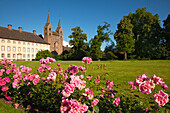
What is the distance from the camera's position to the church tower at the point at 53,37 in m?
66.0

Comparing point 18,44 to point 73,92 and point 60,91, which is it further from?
point 73,92

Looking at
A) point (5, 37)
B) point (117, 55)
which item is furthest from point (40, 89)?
point (5, 37)

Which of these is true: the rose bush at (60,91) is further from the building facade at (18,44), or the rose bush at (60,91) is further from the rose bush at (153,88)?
the building facade at (18,44)

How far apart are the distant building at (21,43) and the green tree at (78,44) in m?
20.1

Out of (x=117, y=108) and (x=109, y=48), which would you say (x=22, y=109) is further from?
(x=109, y=48)

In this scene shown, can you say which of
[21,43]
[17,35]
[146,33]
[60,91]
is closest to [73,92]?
[60,91]

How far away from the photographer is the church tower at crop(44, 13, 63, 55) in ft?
217

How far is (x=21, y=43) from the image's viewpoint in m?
51.1

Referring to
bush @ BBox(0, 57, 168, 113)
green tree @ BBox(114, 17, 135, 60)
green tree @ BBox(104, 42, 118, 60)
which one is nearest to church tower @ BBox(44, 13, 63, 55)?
green tree @ BBox(104, 42, 118, 60)

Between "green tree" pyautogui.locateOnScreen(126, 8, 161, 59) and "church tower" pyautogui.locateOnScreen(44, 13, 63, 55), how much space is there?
44071mm

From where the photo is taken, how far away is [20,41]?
166 ft

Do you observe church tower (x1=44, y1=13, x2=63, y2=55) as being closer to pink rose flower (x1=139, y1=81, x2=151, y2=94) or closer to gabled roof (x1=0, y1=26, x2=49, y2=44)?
gabled roof (x1=0, y1=26, x2=49, y2=44)

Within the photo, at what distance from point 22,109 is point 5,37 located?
166ft

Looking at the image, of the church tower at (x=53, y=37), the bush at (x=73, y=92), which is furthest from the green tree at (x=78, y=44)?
the bush at (x=73, y=92)
